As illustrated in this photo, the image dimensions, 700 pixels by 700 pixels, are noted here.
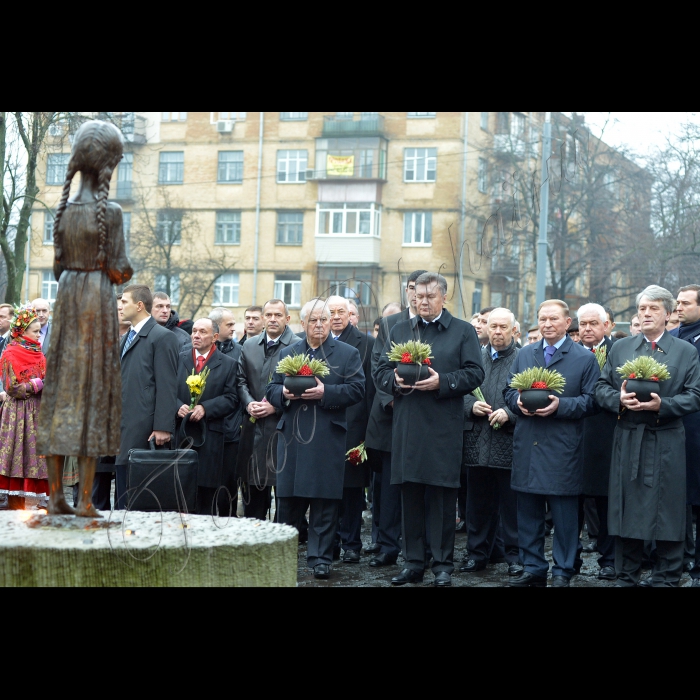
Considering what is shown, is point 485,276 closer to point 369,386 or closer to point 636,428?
point 369,386

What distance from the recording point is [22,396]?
30.9ft

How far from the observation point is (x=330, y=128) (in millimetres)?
40312

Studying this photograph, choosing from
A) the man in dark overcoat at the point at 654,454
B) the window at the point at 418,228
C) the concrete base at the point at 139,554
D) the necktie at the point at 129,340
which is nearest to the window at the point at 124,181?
the window at the point at 418,228

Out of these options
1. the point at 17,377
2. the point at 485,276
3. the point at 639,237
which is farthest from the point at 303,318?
the point at 639,237

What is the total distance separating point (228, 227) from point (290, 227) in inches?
99.4

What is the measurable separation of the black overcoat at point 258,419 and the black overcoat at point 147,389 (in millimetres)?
898

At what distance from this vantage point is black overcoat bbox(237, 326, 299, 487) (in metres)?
9.01

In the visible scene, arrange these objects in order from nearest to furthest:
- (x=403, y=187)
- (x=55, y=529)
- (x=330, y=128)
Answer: (x=55, y=529) → (x=403, y=187) → (x=330, y=128)

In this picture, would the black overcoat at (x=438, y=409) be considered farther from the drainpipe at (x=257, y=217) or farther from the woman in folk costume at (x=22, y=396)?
the drainpipe at (x=257, y=217)

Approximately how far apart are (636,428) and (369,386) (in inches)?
111

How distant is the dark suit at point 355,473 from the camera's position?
9297mm

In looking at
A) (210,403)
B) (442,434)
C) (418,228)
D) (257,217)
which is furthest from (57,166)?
(257,217)

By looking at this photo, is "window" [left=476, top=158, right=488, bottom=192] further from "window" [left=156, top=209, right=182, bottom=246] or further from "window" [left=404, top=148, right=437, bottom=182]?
"window" [left=156, top=209, right=182, bottom=246]

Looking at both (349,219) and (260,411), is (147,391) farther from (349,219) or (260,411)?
(349,219)
